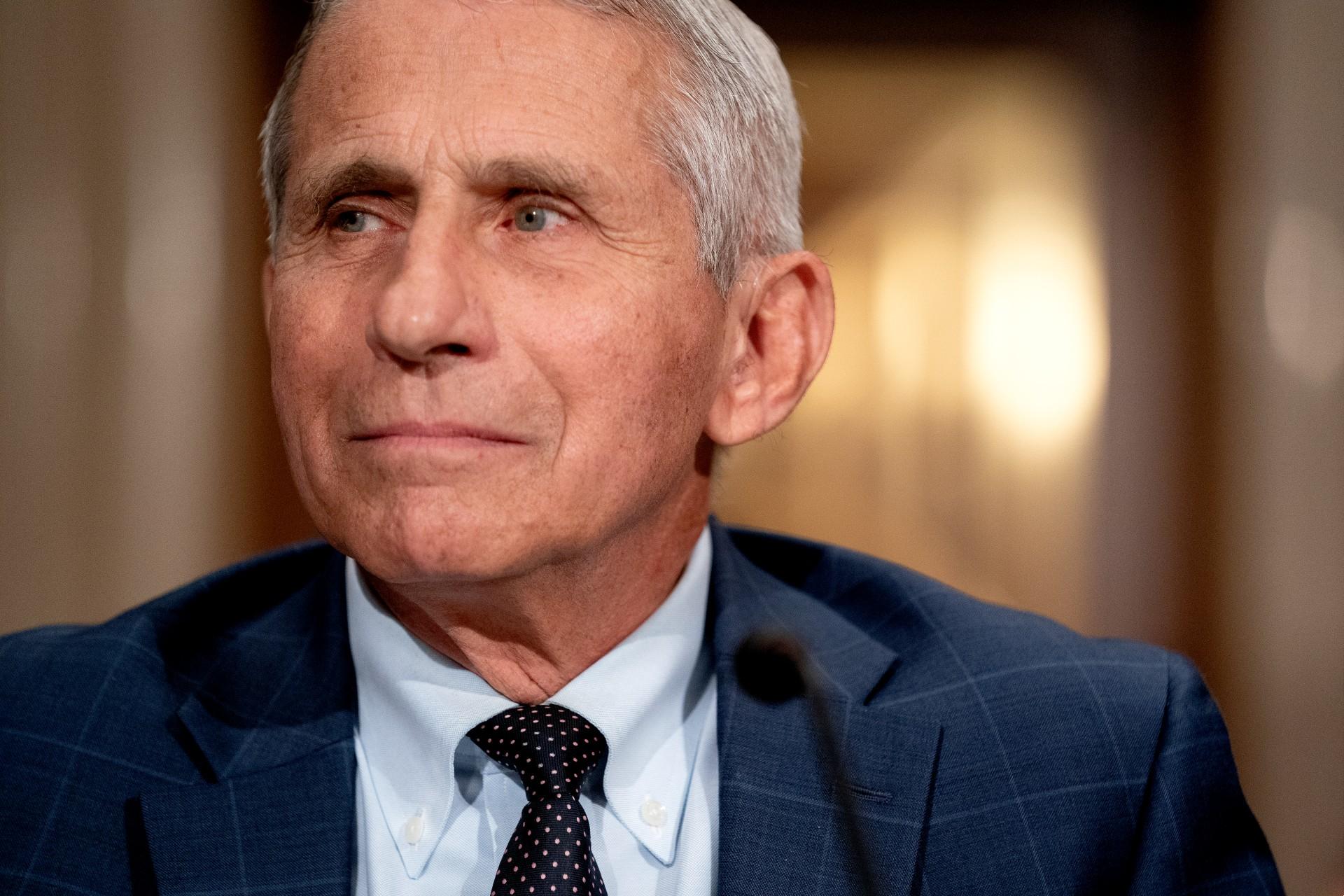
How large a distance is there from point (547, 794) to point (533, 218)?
0.62m

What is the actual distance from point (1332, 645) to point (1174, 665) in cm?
207

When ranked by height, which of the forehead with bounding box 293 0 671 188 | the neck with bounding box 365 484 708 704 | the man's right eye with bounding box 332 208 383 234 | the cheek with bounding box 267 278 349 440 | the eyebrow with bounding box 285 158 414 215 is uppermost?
the forehead with bounding box 293 0 671 188

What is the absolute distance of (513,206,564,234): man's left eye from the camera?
1.35 m

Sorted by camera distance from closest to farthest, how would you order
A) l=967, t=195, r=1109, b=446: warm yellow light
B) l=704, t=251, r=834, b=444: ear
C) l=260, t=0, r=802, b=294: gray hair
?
l=260, t=0, r=802, b=294: gray hair, l=704, t=251, r=834, b=444: ear, l=967, t=195, r=1109, b=446: warm yellow light

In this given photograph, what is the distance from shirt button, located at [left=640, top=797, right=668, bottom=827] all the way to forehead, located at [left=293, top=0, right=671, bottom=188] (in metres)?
0.72

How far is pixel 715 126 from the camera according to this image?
4.88ft

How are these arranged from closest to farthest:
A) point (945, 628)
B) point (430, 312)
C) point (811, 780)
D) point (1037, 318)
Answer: point (430, 312) < point (811, 780) < point (945, 628) < point (1037, 318)

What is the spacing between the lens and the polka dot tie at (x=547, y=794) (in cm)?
126

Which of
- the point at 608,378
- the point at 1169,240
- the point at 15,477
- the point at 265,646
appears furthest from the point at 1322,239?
the point at 15,477

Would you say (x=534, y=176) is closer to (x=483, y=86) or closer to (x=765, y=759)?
(x=483, y=86)

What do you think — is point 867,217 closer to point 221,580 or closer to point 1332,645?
point 1332,645

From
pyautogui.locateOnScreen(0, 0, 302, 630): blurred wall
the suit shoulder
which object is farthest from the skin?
pyautogui.locateOnScreen(0, 0, 302, 630): blurred wall

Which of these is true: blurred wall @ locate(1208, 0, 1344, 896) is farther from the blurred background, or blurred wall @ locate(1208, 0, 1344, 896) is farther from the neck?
the neck

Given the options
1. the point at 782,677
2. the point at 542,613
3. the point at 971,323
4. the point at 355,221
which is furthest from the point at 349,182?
the point at 971,323
